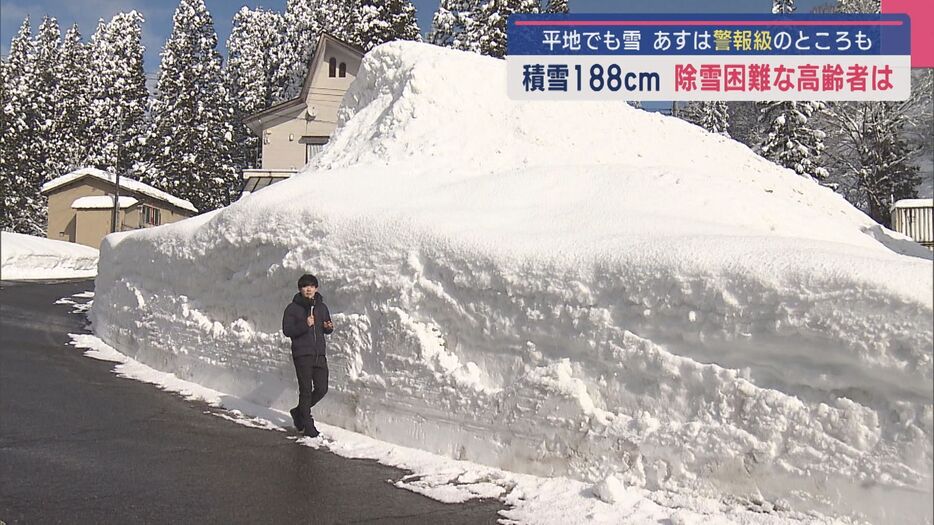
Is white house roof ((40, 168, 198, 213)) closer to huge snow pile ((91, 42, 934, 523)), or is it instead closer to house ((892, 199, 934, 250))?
huge snow pile ((91, 42, 934, 523))

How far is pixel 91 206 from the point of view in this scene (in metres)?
39.1

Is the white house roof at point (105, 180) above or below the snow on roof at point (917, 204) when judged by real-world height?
above

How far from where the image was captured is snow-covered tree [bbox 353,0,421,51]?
125 ft

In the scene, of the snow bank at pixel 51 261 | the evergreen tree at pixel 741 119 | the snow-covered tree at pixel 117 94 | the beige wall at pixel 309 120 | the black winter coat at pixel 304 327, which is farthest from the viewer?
the evergreen tree at pixel 741 119

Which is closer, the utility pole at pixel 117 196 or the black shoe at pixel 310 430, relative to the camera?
the black shoe at pixel 310 430

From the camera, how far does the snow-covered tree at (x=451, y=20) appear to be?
42250mm

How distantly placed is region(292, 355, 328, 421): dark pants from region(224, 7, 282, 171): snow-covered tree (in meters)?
45.0

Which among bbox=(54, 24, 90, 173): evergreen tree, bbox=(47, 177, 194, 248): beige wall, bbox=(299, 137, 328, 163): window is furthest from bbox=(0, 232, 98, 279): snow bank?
bbox=(299, 137, 328, 163): window

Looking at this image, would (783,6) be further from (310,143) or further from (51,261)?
(51,261)

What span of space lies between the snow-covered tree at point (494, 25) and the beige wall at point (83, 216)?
A: 761 inches

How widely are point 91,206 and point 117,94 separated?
1086 centimetres

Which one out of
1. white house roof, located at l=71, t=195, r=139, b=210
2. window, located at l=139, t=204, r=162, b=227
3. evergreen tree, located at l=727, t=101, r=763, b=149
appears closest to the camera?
white house roof, located at l=71, t=195, r=139, b=210

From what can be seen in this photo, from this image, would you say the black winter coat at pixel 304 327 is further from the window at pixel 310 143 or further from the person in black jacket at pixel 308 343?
the window at pixel 310 143

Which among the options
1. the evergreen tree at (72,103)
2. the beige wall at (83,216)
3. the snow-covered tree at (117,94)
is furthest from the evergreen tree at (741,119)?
the evergreen tree at (72,103)
